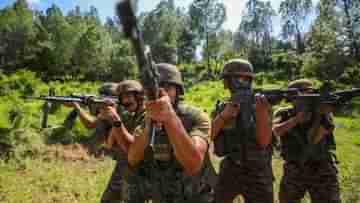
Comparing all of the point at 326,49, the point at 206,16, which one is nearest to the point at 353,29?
the point at 326,49

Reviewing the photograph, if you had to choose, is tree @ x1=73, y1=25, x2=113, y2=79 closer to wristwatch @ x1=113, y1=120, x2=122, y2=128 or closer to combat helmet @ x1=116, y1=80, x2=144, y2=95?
combat helmet @ x1=116, y1=80, x2=144, y2=95

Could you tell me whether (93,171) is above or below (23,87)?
below

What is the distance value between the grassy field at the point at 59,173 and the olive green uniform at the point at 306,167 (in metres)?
1.94

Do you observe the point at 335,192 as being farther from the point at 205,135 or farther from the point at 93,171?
the point at 93,171

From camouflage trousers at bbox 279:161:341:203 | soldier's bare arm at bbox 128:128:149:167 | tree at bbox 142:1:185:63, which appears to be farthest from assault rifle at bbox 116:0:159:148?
tree at bbox 142:1:185:63

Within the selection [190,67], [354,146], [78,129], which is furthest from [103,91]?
[190,67]

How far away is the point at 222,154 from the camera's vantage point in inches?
149

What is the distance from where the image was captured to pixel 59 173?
26.4 ft

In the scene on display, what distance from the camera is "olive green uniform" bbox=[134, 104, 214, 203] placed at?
99.3 inches

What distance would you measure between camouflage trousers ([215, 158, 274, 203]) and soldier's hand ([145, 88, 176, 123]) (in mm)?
1991

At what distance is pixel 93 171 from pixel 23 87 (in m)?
14.7

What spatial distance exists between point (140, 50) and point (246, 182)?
2.56 metres

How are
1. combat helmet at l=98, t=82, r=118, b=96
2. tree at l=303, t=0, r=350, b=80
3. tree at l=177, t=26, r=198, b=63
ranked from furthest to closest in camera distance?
tree at l=177, t=26, r=198, b=63 → tree at l=303, t=0, r=350, b=80 → combat helmet at l=98, t=82, r=118, b=96

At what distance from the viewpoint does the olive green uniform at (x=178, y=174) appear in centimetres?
252
